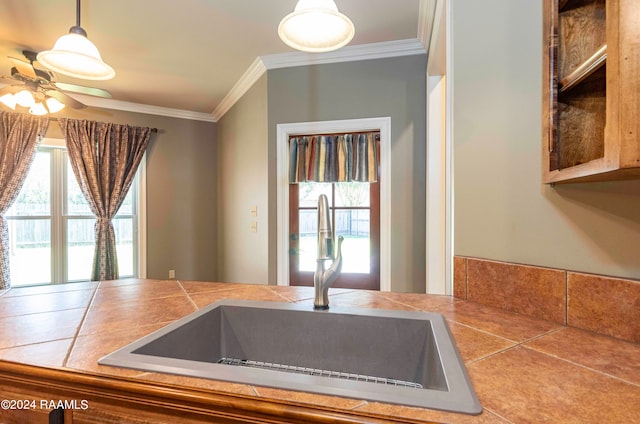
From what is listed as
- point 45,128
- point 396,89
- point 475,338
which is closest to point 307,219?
point 396,89

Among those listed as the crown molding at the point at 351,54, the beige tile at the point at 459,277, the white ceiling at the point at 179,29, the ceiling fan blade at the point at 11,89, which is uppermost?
the white ceiling at the point at 179,29

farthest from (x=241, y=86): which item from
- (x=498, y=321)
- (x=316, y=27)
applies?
(x=498, y=321)

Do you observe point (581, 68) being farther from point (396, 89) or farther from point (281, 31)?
point (396, 89)

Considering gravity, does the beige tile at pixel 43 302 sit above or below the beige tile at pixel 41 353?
below

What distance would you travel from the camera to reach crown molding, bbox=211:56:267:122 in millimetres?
2797

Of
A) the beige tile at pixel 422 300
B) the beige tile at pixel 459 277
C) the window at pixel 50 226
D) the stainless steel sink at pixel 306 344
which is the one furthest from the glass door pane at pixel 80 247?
the beige tile at pixel 459 277

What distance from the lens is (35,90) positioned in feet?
8.18

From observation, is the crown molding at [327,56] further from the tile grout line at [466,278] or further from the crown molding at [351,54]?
the tile grout line at [466,278]

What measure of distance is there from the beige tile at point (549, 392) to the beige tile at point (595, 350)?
0.04 metres

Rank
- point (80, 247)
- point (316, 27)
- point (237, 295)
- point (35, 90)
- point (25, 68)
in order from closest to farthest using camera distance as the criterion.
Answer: point (237, 295), point (316, 27), point (25, 68), point (35, 90), point (80, 247)

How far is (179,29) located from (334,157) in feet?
4.98

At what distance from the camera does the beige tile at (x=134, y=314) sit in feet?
2.58

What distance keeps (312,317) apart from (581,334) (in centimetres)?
67

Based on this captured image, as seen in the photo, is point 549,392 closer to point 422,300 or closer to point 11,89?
point 422,300
